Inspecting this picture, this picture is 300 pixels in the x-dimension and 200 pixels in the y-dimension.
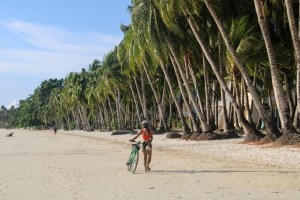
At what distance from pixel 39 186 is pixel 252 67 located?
24.6m

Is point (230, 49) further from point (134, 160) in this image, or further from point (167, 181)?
point (167, 181)

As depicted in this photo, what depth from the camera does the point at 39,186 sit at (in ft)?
37.3

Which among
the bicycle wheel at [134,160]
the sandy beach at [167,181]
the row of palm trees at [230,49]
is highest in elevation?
the row of palm trees at [230,49]

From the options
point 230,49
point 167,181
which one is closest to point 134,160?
point 167,181

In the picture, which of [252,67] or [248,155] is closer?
[248,155]

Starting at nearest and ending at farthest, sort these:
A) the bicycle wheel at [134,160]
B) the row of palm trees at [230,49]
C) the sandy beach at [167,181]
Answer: the sandy beach at [167,181] < the bicycle wheel at [134,160] < the row of palm trees at [230,49]

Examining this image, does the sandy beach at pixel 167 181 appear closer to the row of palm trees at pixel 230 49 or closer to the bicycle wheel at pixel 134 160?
the bicycle wheel at pixel 134 160

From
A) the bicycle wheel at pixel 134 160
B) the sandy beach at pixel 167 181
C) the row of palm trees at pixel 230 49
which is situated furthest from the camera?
the row of palm trees at pixel 230 49

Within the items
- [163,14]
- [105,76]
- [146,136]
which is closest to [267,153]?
[146,136]

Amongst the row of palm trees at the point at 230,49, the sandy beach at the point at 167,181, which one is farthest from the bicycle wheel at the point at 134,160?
the row of palm trees at the point at 230,49

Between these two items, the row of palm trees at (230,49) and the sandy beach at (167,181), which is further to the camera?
the row of palm trees at (230,49)

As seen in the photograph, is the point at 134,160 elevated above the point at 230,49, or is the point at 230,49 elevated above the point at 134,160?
the point at 230,49

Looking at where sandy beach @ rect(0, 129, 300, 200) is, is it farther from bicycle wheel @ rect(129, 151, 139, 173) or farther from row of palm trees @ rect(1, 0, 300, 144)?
row of palm trees @ rect(1, 0, 300, 144)

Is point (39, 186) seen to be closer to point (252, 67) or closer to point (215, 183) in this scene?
point (215, 183)
